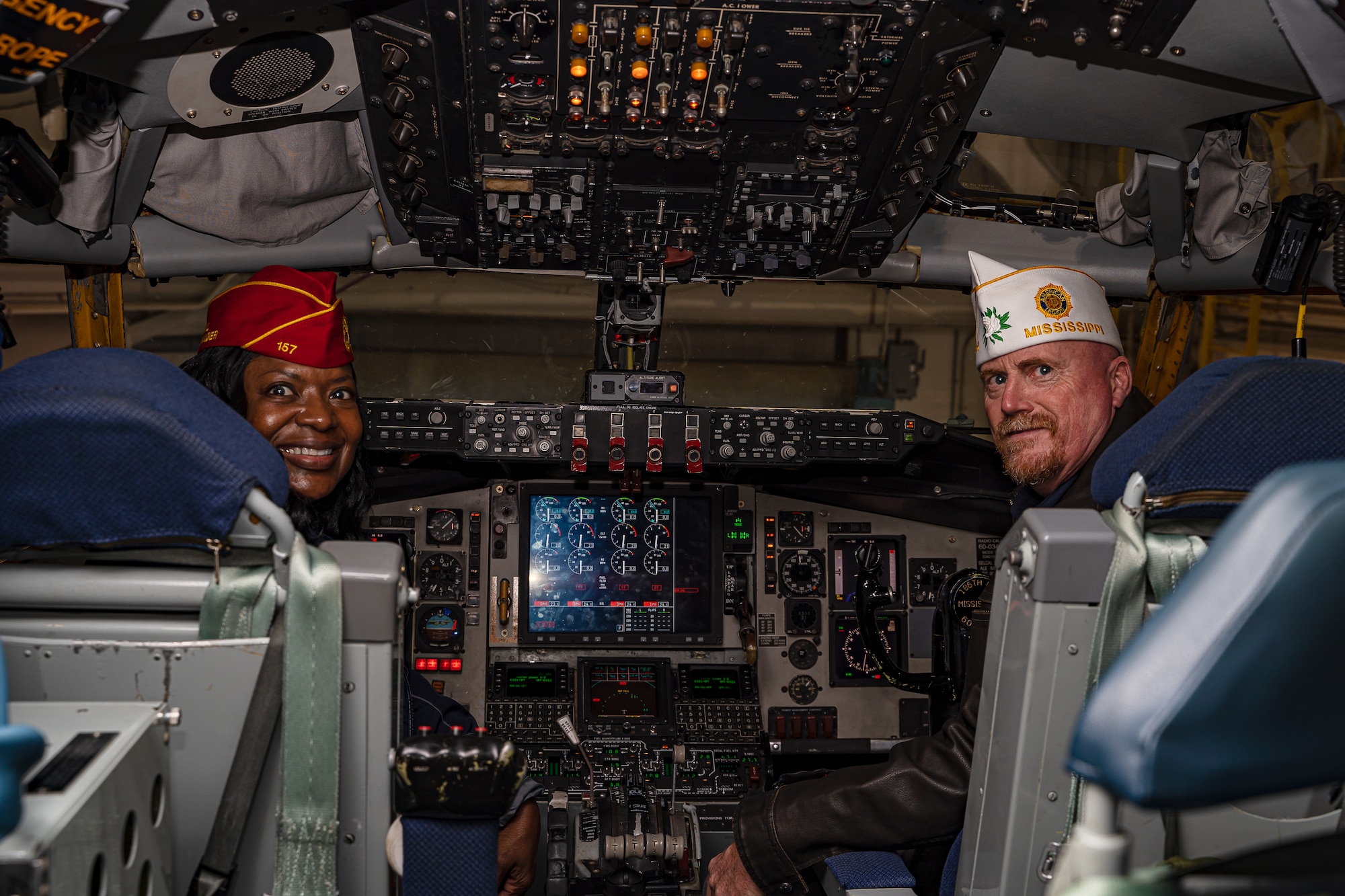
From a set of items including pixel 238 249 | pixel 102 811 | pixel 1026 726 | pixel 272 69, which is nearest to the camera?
pixel 102 811

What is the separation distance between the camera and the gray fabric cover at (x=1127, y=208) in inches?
121

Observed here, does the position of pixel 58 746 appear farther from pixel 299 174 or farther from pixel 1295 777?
pixel 299 174

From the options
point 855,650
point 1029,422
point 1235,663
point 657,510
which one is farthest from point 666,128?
point 1235,663

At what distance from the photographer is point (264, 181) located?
9.98ft

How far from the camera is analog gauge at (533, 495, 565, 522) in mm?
3828

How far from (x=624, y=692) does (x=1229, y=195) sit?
2452 mm

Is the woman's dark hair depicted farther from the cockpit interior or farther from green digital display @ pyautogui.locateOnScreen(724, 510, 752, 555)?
green digital display @ pyautogui.locateOnScreen(724, 510, 752, 555)

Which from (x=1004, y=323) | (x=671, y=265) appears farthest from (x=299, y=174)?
(x=1004, y=323)

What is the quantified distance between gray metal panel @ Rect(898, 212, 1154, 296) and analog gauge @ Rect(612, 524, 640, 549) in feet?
4.08

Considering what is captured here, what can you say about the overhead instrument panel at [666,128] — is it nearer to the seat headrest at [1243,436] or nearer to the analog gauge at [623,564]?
the analog gauge at [623,564]

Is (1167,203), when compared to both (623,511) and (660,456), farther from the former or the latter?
(623,511)

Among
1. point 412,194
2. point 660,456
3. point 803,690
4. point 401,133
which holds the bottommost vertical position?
point 803,690

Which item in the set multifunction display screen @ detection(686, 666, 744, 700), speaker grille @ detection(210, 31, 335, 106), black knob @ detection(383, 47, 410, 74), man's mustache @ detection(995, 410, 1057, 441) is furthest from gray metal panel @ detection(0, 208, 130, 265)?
man's mustache @ detection(995, 410, 1057, 441)

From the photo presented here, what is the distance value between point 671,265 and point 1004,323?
1.24 metres
